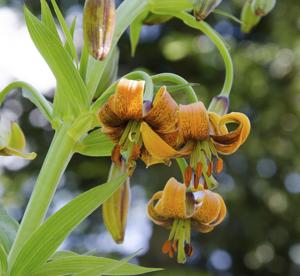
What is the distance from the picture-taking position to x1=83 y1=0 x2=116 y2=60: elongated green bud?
4.10 ft

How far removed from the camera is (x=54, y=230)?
49.6 inches

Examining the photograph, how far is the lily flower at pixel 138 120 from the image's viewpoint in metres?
1.20

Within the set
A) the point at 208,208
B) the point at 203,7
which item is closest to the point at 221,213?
the point at 208,208

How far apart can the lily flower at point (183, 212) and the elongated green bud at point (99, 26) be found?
278mm

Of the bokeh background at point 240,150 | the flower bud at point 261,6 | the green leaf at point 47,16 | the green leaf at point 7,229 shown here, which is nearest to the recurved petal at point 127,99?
the green leaf at point 47,16

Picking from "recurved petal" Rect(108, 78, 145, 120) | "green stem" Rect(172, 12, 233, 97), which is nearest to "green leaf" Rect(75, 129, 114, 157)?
"recurved petal" Rect(108, 78, 145, 120)

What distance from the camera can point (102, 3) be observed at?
4.25 feet

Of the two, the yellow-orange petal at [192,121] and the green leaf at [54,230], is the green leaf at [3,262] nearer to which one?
the green leaf at [54,230]

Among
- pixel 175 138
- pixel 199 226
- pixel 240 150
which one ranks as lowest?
pixel 240 150

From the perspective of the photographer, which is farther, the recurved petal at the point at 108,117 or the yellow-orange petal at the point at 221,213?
the yellow-orange petal at the point at 221,213

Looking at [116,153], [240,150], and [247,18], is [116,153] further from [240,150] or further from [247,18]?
[240,150]

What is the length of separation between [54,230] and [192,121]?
29cm

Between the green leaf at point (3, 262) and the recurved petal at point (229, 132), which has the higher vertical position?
the recurved petal at point (229, 132)

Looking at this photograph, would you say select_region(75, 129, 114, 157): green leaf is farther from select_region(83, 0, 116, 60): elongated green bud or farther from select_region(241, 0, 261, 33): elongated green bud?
select_region(241, 0, 261, 33): elongated green bud
